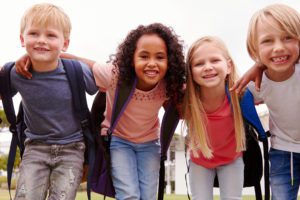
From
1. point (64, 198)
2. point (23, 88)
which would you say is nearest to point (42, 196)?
point (64, 198)

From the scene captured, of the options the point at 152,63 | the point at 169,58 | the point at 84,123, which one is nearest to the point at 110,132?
the point at 84,123

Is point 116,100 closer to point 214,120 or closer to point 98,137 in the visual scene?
point 98,137

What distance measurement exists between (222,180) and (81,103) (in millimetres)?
1258

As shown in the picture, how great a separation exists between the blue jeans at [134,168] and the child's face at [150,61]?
46cm

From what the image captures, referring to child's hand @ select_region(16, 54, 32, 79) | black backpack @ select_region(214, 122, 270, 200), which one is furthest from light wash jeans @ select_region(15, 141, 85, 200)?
black backpack @ select_region(214, 122, 270, 200)

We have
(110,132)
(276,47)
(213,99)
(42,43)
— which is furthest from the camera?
(213,99)

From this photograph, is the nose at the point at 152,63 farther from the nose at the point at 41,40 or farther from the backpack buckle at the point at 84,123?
the nose at the point at 41,40

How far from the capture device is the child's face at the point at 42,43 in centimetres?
314

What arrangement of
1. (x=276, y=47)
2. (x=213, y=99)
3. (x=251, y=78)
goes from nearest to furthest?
(x=276, y=47) → (x=251, y=78) → (x=213, y=99)

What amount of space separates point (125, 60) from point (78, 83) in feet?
1.42

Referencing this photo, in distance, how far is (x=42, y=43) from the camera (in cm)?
313

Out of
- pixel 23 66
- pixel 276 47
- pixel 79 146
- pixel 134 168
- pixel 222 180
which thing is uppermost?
pixel 276 47

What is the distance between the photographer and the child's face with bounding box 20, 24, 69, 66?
10.3ft

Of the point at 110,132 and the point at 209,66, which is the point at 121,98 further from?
the point at 209,66
